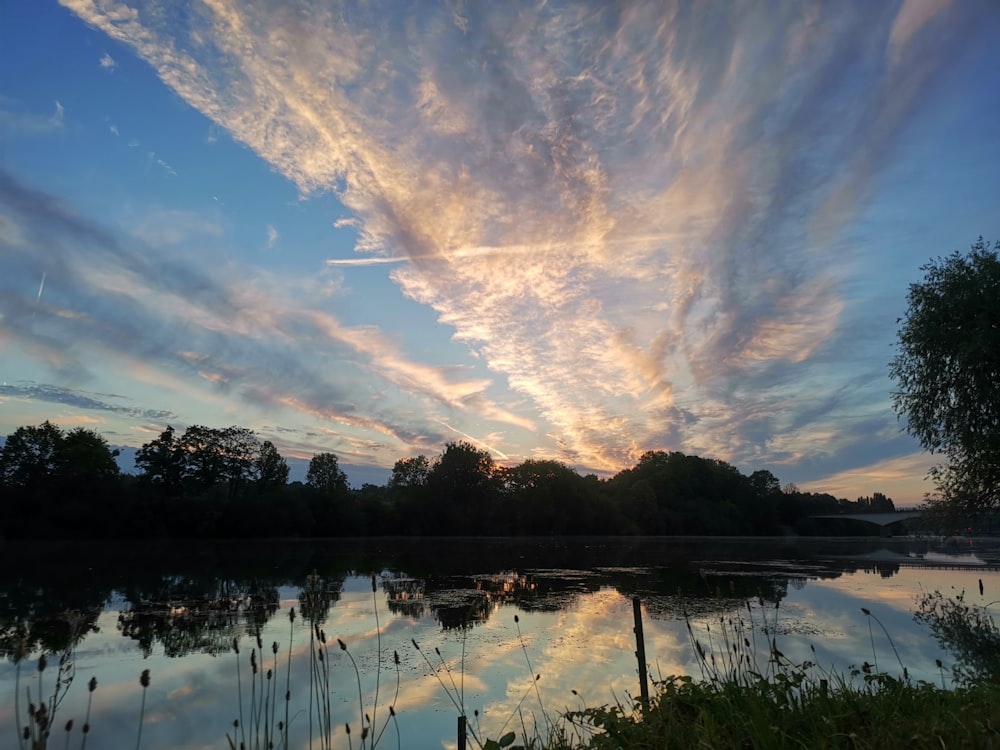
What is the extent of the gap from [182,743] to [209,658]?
4961mm

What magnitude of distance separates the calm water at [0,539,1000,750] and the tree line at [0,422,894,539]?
1078 inches

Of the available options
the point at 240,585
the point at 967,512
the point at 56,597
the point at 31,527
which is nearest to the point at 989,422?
the point at 967,512

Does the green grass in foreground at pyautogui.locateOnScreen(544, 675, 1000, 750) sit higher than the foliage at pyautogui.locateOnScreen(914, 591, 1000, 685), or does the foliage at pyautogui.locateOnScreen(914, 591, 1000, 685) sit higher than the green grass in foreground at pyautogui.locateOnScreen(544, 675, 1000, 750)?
the green grass in foreground at pyautogui.locateOnScreen(544, 675, 1000, 750)

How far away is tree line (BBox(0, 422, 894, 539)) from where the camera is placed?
56719 millimetres

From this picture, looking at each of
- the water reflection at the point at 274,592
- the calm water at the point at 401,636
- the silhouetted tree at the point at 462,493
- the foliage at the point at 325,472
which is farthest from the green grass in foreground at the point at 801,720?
the foliage at the point at 325,472

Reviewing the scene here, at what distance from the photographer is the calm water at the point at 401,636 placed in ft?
31.2

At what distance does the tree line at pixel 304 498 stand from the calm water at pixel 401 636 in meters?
27.4

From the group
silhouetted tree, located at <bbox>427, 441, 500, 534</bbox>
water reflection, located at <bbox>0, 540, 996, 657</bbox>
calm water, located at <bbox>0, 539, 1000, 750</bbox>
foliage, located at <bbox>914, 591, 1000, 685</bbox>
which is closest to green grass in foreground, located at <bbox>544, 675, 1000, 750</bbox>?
calm water, located at <bbox>0, 539, 1000, 750</bbox>

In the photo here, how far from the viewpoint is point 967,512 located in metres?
22.2

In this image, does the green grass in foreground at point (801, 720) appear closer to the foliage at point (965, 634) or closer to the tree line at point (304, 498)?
the foliage at point (965, 634)

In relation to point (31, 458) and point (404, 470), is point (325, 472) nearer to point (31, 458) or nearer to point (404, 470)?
point (404, 470)

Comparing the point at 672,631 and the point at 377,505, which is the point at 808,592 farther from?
the point at 377,505

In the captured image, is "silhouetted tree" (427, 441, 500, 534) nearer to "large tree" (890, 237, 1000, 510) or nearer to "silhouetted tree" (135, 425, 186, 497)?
"silhouetted tree" (135, 425, 186, 497)

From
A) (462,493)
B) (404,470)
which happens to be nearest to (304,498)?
(462,493)
